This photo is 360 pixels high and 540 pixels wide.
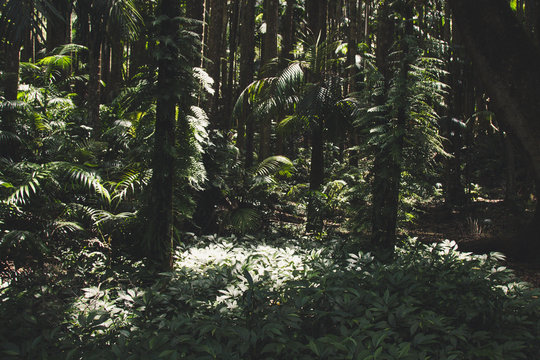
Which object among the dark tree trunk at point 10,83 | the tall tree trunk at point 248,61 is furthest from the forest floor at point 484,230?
the dark tree trunk at point 10,83

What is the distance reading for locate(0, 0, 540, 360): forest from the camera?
2916 millimetres

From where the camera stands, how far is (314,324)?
320 centimetres

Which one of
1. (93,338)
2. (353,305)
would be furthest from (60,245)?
(353,305)

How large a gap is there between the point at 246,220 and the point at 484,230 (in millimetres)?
6786

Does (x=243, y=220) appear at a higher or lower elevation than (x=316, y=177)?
lower

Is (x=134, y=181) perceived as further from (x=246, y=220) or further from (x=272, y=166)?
(x=272, y=166)

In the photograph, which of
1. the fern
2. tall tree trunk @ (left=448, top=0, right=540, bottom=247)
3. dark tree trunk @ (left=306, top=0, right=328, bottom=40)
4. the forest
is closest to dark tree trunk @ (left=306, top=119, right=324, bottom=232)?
the forest

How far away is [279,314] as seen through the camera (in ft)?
9.69

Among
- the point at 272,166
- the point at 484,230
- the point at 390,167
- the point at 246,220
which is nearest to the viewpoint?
the point at 390,167

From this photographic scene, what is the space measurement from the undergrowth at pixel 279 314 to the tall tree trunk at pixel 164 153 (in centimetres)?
37

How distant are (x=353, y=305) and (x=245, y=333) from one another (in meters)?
1.06

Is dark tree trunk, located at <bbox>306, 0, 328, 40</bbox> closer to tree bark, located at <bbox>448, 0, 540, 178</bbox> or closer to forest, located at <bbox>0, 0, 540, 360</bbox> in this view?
forest, located at <bbox>0, 0, 540, 360</bbox>

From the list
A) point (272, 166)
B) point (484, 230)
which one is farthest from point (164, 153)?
point (484, 230)

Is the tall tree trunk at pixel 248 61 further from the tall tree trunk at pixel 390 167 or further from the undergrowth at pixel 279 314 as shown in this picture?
the undergrowth at pixel 279 314
